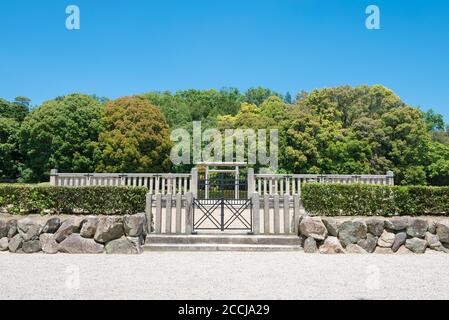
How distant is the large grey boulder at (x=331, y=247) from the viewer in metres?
8.04

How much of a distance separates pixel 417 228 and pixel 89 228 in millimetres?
7259

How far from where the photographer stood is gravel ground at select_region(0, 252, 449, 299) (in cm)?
500

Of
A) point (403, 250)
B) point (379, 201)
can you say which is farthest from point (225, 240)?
point (403, 250)

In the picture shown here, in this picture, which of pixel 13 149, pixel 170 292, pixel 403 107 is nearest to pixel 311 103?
pixel 403 107

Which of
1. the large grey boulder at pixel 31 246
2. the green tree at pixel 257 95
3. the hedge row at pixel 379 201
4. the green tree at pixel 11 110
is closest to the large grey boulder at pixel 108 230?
the large grey boulder at pixel 31 246

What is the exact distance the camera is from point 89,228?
26.2 ft

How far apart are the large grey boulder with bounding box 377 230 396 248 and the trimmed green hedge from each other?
18.0 ft

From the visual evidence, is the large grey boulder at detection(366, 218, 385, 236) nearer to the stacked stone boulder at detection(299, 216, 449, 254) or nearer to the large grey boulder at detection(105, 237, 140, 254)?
the stacked stone boulder at detection(299, 216, 449, 254)

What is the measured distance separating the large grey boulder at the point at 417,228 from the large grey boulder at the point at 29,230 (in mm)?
8239

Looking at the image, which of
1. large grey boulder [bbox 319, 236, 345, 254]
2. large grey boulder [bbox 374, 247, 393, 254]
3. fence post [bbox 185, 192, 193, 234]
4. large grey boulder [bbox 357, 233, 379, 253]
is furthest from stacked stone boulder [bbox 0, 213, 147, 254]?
large grey boulder [bbox 374, 247, 393, 254]

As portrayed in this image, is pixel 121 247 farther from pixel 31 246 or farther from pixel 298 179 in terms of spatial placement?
pixel 298 179

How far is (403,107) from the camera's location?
87.7ft

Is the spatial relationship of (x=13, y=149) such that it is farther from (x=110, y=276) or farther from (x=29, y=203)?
(x=110, y=276)
